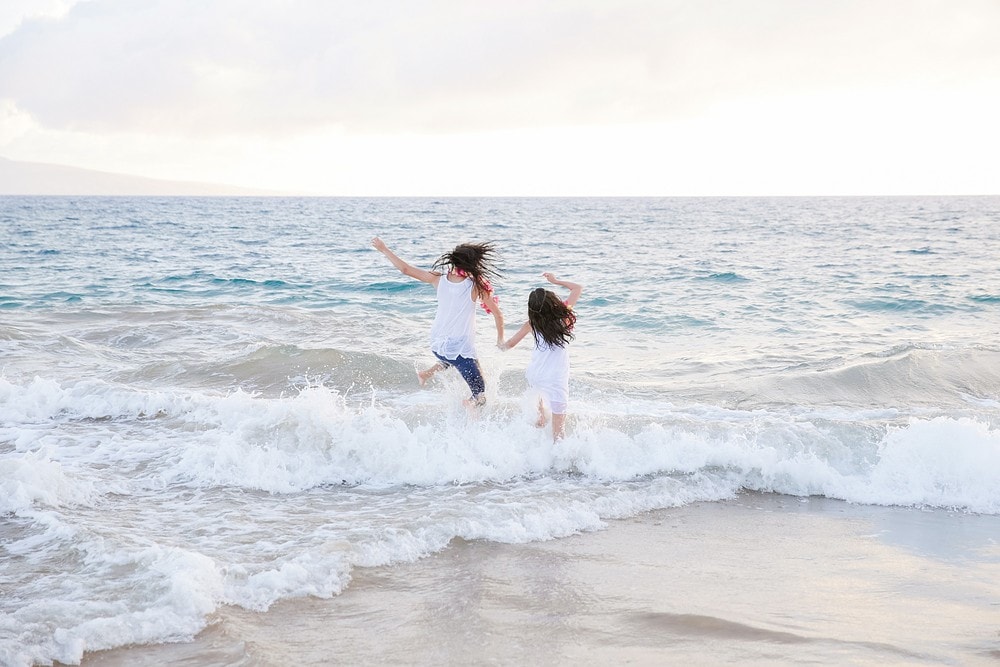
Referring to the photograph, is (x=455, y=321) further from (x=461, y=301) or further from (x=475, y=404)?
(x=475, y=404)

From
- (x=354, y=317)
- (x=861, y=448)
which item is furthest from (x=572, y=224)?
(x=861, y=448)

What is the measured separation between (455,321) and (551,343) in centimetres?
99

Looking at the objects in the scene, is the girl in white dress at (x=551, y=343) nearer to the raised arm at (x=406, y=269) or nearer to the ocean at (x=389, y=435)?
the ocean at (x=389, y=435)

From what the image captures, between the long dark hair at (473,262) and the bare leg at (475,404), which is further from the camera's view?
the bare leg at (475,404)

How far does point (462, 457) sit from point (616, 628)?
3.20 metres

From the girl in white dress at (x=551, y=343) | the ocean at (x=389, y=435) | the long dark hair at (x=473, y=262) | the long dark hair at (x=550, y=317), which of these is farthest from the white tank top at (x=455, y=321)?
the long dark hair at (x=550, y=317)

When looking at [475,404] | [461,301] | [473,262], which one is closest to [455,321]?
[461,301]

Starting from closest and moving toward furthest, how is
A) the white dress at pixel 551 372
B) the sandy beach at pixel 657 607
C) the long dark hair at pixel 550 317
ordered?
the sandy beach at pixel 657 607 < the long dark hair at pixel 550 317 < the white dress at pixel 551 372

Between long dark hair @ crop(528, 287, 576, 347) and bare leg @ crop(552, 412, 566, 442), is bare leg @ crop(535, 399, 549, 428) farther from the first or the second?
long dark hair @ crop(528, 287, 576, 347)

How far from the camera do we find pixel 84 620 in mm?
4062

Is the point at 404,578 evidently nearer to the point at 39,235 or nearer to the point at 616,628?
the point at 616,628

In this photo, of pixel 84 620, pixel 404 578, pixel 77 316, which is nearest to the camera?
pixel 84 620

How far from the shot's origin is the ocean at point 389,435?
482 centimetres

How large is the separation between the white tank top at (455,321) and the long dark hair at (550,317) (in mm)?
710
